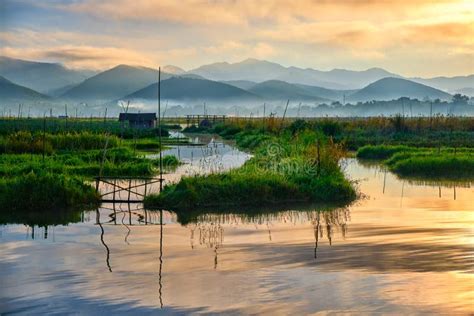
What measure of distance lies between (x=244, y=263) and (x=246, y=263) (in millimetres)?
32

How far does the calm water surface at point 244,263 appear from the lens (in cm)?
881

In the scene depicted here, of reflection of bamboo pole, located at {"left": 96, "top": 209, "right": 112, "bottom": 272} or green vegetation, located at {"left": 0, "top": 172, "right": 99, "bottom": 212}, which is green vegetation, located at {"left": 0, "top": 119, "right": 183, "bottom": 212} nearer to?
green vegetation, located at {"left": 0, "top": 172, "right": 99, "bottom": 212}

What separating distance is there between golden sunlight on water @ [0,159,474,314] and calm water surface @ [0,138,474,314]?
2 centimetres

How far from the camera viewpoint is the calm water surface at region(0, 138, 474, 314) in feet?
28.9

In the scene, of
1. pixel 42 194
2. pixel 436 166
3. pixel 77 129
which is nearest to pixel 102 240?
pixel 42 194

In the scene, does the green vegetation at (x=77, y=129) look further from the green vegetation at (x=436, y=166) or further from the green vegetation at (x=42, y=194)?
the green vegetation at (x=42, y=194)

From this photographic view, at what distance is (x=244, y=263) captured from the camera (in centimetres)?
1092

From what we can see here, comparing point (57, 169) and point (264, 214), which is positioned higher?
point (57, 169)

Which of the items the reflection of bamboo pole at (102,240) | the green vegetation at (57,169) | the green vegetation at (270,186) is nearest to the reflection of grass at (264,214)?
the green vegetation at (270,186)

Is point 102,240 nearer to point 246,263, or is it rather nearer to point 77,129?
A: point 246,263

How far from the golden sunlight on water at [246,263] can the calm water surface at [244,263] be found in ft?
0.06

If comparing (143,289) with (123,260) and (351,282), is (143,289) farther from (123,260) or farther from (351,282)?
(351,282)

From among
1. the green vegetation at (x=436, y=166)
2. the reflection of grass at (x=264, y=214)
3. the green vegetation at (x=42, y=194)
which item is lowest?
the reflection of grass at (x=264, y=214)

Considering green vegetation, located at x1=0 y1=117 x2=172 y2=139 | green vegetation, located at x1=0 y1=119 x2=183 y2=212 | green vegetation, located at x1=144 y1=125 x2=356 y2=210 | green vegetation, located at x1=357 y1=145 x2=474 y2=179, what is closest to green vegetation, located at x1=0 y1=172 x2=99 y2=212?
green vegetation, located at x1=0 y1=119 x2=183 y2=212
